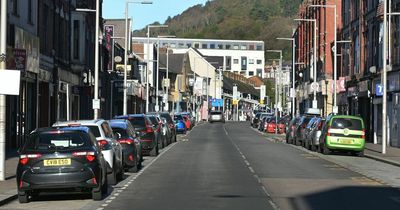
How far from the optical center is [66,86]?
4378cm

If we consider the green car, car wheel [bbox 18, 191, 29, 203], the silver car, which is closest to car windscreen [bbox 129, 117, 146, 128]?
the green car

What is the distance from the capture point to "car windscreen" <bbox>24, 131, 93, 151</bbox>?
609 inches

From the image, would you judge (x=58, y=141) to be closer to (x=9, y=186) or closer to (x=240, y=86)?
(x=9, y=186)

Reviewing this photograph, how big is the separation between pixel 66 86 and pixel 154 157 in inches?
547

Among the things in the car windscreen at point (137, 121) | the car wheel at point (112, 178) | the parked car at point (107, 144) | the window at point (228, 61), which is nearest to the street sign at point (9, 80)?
the parked car at point (107, 144)

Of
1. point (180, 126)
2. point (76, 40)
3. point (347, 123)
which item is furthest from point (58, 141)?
point (180, 126)

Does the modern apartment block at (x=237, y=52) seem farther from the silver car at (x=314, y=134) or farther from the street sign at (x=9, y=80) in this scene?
the street sign at (x=9, y=80)

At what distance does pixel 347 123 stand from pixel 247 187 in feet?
57.0

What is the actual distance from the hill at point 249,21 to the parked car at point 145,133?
131 meters

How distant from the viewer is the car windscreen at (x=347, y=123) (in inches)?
1391

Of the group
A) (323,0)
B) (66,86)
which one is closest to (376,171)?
(66,86)

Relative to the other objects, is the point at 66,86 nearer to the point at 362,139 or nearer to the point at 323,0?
the point at 362,139

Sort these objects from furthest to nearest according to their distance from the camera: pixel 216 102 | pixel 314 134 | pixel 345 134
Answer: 1. pixel 216 102
2. pixel 314 134
3. pixel 345 134

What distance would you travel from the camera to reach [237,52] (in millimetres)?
192375
